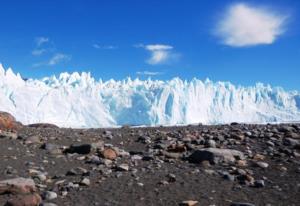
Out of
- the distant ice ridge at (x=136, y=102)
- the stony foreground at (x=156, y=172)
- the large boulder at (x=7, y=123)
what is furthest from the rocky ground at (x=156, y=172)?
the distant ice ridge at (x=136, y=102)

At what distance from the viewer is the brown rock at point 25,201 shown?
20.2 ft

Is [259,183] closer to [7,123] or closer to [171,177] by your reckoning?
[171,177]

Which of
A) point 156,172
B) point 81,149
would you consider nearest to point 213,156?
point 156,172

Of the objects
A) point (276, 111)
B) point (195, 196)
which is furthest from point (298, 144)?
point (276, 111)

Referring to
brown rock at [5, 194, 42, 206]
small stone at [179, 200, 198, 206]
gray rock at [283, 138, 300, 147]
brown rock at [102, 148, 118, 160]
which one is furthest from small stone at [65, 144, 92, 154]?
gray rock at [283, 138, 300, 147]

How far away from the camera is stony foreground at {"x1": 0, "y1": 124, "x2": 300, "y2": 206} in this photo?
6691 millimetres

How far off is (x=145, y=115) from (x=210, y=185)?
8866 cm

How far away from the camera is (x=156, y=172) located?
822cm

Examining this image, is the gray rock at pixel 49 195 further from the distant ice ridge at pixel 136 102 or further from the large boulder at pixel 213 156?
the distant ice ridge at pixel 136 102

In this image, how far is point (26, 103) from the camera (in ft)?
283

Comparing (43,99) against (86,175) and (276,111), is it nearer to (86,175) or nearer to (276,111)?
(276,111)

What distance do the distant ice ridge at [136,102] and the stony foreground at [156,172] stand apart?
70.3 m

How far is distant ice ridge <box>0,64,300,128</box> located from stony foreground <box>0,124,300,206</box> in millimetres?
70311

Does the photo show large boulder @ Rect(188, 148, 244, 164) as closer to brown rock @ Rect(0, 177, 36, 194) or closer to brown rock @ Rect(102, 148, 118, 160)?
brown rock @ Rect(102, 148, 118, 160)
